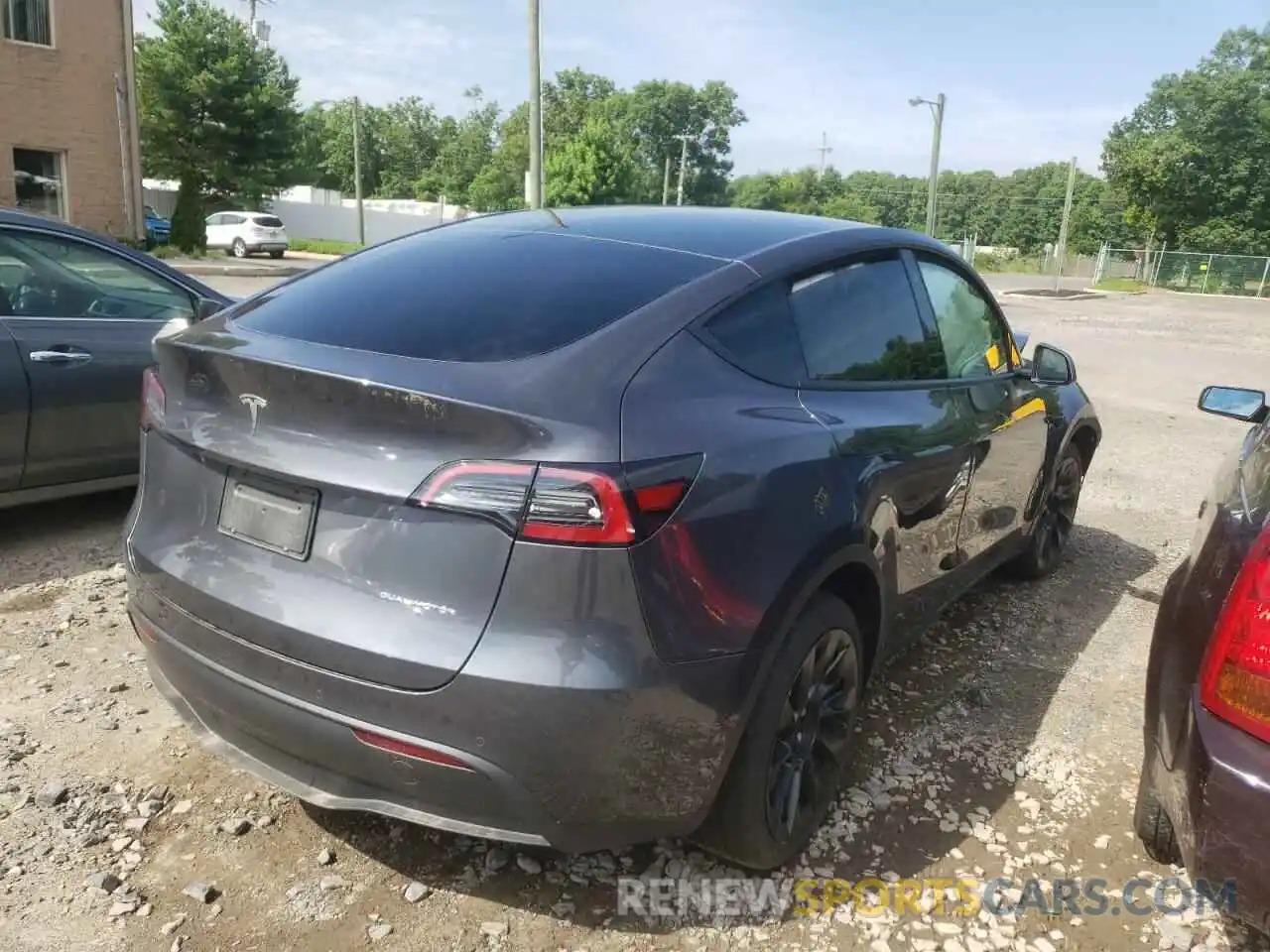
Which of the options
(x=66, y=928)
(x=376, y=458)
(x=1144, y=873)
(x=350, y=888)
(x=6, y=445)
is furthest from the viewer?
(x=6, y=445)

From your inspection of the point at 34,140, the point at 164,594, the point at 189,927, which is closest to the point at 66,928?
the point at 189,927

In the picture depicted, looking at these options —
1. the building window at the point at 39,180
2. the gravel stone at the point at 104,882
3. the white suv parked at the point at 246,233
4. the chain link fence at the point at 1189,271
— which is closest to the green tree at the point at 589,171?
the white suv parked at the point at 246,233

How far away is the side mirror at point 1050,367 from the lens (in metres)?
4.11

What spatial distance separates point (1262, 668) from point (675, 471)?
3.94 ft

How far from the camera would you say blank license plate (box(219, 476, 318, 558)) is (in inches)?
84.8

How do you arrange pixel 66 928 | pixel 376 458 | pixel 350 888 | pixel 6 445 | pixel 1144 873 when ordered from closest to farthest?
pixel 376 458
pixel 66 928
pixel 350 888
pixel 1144 873
pixel 6 445

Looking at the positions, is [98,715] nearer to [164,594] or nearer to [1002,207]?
[164,594]

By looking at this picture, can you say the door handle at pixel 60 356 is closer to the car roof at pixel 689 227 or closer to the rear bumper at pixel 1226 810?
the car roof at pixel 689 227

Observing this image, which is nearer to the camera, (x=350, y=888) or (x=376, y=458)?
(x=376, y=458)

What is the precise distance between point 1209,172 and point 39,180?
166 ft

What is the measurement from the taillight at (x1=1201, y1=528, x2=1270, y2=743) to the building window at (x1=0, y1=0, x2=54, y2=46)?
23.3 meters

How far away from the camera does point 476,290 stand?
258 cm

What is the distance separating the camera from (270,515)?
221cm

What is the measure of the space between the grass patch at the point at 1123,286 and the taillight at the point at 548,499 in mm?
45638
